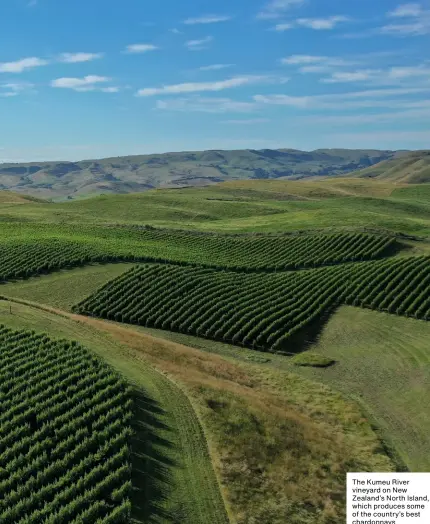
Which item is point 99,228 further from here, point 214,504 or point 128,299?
point 214,504

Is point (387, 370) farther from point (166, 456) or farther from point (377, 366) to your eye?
point (166, 456)

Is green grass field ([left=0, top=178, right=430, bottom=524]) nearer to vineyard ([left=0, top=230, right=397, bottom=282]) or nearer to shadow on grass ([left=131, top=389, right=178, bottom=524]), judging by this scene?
shadow on grass ([left=131, top=389, right=178, bottom=524])

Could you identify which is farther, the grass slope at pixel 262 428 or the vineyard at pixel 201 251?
the vineyard at pixel 201 251

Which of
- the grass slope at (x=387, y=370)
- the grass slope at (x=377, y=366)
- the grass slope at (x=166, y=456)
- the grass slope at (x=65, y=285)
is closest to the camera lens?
the grass slope at (x=166, y=456)

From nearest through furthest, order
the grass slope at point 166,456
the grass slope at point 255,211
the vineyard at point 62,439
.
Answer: the vineyard at point 62,439 → the grass slope at point 166,456 → the grass slope at point 255,211

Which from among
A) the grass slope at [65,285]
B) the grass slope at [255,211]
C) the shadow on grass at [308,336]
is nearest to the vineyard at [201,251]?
the grass slope at [65,285]

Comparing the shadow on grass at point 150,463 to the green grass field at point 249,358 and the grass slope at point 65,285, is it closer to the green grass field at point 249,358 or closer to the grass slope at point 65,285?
the green grass field at point 249,358

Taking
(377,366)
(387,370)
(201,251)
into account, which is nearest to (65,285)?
(201,251)

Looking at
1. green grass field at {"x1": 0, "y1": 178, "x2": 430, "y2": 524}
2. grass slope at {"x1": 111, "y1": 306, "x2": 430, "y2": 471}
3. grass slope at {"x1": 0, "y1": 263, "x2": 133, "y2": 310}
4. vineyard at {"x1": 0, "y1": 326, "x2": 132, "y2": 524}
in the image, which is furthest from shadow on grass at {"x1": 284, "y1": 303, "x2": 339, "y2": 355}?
grass slope at {"x1": 0, "y1": 263, "x2": 133, "y2": 310}
